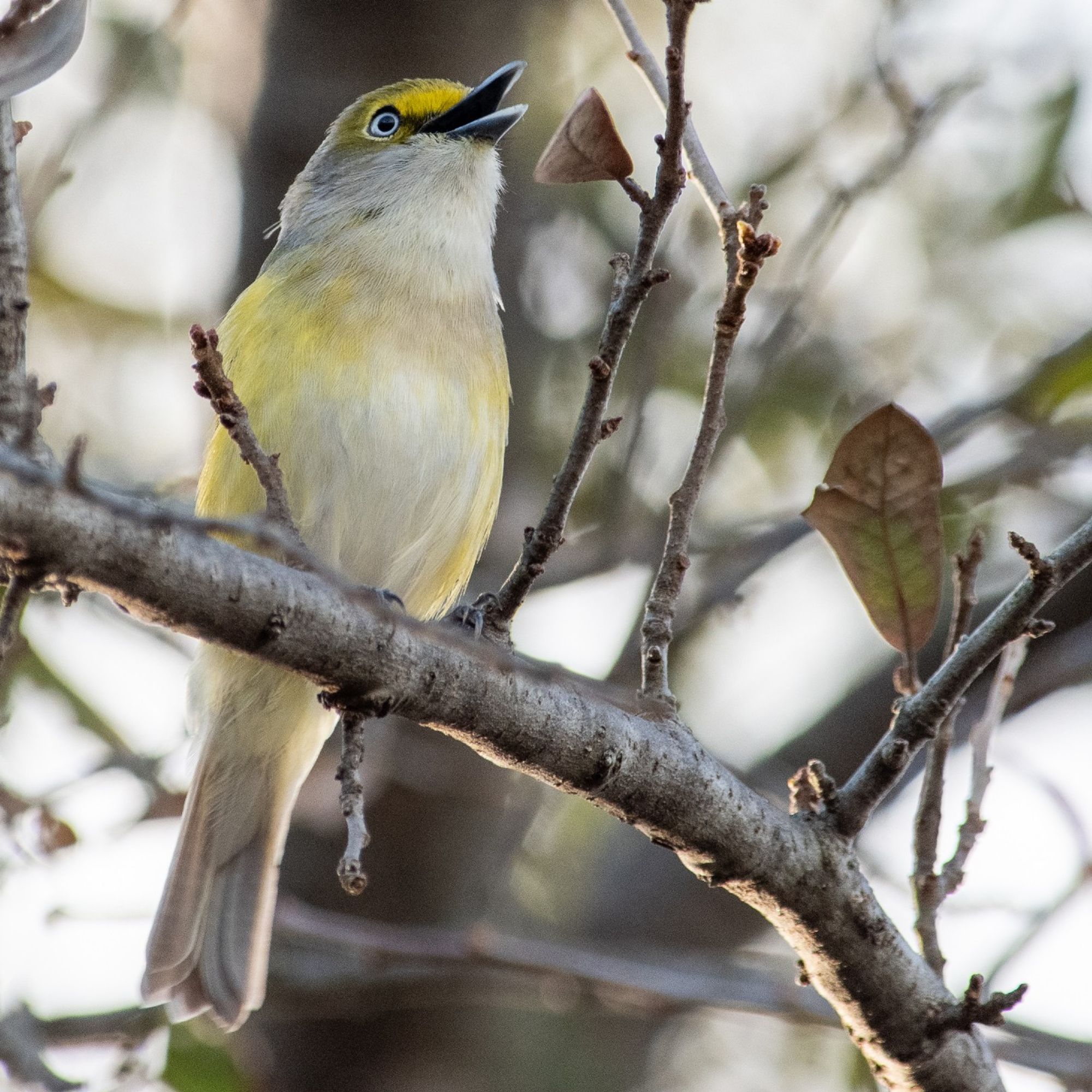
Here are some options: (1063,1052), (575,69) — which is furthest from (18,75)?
(575,69)

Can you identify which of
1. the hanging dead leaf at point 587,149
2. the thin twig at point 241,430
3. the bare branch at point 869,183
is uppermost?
the bare branch at point 869,183

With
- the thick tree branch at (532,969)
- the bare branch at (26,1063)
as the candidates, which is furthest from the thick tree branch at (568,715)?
the bare branch at (26,1063)

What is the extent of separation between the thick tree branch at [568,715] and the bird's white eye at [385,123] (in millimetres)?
2949

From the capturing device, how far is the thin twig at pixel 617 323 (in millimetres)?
2186

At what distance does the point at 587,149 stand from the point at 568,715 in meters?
1.02

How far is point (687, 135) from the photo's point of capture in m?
2.57

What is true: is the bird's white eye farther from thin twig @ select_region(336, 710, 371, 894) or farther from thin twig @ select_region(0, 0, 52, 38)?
thin twig @ select_region(336, 710, 371, 894)

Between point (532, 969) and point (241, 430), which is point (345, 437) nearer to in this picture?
point (241, 430)

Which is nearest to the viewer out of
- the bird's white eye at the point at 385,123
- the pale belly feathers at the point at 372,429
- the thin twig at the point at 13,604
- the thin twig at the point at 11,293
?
the thin twig at the point at 13,604

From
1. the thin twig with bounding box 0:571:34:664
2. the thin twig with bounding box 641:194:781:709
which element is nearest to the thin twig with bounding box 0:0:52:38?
the thin twig with bounding box 0:571:34:664

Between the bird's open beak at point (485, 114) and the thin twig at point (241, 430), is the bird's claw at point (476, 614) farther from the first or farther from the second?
the bird's open beak at point (485, 114)

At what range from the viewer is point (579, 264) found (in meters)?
6.51

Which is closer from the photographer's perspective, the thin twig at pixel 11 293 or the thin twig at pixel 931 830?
the thin twig at pixel 11 293

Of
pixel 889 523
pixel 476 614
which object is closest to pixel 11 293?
pixel 476 614
